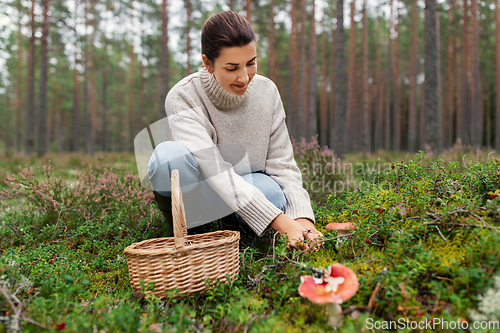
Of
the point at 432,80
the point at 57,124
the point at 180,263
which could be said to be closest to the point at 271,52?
the point at 432,80

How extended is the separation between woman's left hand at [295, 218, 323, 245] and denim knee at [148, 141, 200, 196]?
31.4 inches

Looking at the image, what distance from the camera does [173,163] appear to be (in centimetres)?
203

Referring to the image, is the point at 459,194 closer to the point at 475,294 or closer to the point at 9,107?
the point at 475,294

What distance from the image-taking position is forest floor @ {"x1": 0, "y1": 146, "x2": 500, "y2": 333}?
52.1 inches

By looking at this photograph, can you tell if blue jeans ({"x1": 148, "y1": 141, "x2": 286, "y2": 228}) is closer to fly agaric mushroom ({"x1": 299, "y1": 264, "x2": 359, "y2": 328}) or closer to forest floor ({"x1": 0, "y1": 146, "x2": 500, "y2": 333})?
forest floor ({"x1": 0, "y1": 146, "x2": 500, "y2": 333})

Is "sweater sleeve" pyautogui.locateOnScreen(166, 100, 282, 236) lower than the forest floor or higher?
higher

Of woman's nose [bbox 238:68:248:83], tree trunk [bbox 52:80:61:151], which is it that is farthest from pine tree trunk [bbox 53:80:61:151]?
woman's nose [bbox 238:68:248:83]

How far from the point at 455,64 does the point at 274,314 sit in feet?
85.6

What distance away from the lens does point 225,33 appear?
191 centimetres

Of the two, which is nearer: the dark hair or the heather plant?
the dark hair

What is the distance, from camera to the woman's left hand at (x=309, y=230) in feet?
6.32

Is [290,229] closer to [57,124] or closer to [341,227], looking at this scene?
[341,227]

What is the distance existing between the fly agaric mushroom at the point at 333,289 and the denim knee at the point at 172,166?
1.09m

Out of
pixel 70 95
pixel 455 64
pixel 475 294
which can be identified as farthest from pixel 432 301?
pixel 70 95
